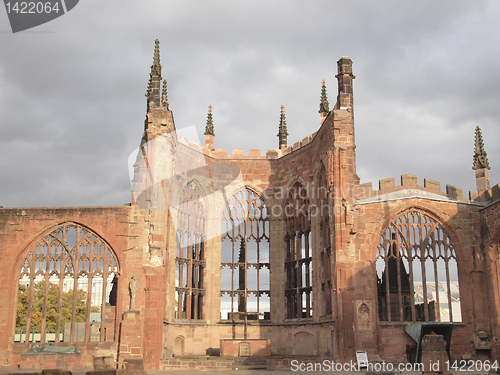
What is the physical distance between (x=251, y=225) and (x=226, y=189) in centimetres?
253

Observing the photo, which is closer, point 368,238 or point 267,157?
point 368,238

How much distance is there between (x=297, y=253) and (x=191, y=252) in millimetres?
5767

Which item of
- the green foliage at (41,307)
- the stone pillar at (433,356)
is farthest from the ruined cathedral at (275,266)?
the green foliage at (41,307)

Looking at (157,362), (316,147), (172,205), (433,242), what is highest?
(316,147)

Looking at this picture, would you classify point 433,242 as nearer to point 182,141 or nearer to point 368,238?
point 368,238

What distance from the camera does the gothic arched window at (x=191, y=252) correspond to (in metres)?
29.0

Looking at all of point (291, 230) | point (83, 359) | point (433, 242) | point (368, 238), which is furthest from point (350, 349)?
point (83, 359)

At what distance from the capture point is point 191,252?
29.7m

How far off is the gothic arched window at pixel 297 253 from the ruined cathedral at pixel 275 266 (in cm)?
8

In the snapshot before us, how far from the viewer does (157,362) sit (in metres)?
23.7
